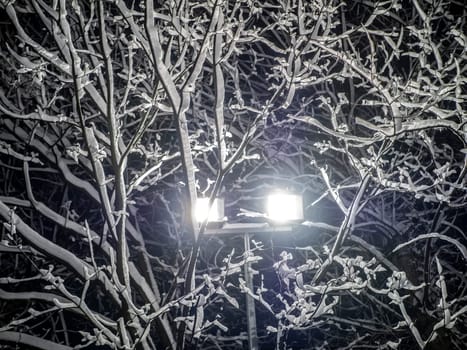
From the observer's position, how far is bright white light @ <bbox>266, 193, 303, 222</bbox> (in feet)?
16.4

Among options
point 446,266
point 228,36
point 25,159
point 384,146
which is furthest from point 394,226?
point 25,159

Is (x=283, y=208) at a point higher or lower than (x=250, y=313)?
higher

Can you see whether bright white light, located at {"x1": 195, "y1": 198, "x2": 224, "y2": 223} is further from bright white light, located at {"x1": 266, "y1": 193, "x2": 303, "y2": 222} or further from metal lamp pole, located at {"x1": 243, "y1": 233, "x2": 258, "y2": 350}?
bright white light, located at {"x1": 266, "y1": 193, "x2": 303, "y2": 222}

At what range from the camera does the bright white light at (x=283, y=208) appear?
16.4 ft

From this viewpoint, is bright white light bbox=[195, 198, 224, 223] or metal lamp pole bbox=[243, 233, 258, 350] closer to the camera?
bright white light bbox=[195, 198, 224, 223]

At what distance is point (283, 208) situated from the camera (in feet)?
16.5

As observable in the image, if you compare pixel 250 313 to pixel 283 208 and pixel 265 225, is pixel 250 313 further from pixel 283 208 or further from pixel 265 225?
pixel 283 208

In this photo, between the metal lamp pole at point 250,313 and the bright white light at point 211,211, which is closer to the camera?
the bright white light at point 211,211

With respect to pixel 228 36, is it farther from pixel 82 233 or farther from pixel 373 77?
pixel 82 233

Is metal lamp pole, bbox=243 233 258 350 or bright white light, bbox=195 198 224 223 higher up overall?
bright white light, bbox=195 198 224 223

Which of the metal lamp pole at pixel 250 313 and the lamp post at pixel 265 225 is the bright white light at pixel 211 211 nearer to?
the lamp post at pixel 265 225

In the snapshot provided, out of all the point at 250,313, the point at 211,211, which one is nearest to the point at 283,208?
the point at 211,211

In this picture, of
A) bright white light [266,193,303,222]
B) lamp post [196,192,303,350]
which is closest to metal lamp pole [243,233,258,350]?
lamp post [196,192,303,350]

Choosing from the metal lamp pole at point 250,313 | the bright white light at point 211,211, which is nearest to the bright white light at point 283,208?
the metal lamp pole at point 250,313
